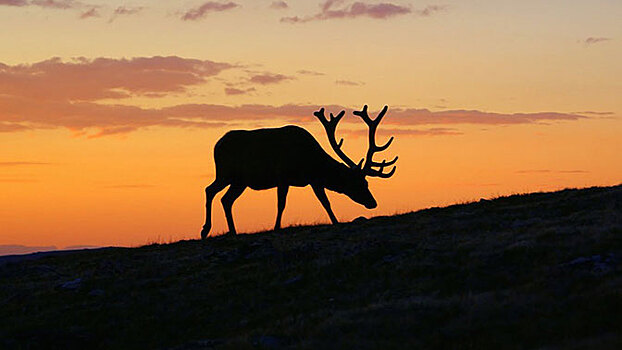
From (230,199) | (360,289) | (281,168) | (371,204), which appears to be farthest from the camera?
(371,204)

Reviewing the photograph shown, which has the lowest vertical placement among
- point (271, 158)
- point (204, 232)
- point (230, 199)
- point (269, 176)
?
point (204, 232)

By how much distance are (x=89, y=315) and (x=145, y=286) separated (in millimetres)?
2091

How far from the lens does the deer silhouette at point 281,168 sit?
1167 inches

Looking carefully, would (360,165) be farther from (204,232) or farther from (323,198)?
(204,232)

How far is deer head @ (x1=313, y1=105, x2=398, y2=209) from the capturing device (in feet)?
102

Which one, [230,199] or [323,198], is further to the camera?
[230,199]

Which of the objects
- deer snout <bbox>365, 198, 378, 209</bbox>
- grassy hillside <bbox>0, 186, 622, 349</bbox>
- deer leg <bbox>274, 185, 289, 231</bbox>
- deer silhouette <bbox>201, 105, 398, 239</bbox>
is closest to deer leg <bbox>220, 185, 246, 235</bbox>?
deer silhouette <bbox>201, 105, 398, 239</bbox>

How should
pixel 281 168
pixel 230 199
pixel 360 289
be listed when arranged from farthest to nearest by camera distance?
pixel 230 199 → pixel 281 168 → pixel 360 289

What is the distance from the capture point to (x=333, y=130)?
31969 millimetres

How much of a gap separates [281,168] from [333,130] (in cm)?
332

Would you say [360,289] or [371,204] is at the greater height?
[371,204]

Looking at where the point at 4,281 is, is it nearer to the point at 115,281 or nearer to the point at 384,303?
the point at 115,281

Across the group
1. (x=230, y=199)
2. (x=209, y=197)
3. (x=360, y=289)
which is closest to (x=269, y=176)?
(x=230, y=199)

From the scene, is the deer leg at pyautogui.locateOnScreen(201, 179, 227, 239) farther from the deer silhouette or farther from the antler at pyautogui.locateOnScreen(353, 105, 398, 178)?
the antler at pyautogui.locateOnScreen(353, 105, 398, 178)
